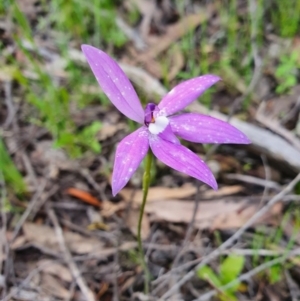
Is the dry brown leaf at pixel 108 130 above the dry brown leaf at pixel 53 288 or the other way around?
above

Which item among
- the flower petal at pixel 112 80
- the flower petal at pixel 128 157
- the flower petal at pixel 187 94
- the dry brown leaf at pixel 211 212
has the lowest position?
the dry brown leaf at pixel 211 212

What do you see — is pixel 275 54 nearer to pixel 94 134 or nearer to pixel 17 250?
pixel 94 134

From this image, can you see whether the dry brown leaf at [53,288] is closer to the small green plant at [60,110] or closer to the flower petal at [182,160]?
the small green plant at [60,110]

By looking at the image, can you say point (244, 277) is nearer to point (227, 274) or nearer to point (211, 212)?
point (227, 274)

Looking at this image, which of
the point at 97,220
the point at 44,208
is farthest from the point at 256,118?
the point at 44,208

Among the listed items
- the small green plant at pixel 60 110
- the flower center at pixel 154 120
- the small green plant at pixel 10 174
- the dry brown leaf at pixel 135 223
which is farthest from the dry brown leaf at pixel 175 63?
the flower center at pixel 154 120

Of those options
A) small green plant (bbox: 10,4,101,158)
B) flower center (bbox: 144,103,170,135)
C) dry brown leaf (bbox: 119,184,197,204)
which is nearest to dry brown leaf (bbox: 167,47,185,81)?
small green plant (bbox: 10,4,101,158)

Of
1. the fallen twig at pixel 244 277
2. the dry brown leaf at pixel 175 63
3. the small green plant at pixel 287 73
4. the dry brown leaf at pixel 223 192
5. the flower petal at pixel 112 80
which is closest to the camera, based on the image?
the flower petal at pixel 112 80

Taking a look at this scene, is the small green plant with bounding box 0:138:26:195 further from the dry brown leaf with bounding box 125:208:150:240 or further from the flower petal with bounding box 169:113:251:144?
the flower petal with bounding box 169:113:251:144
